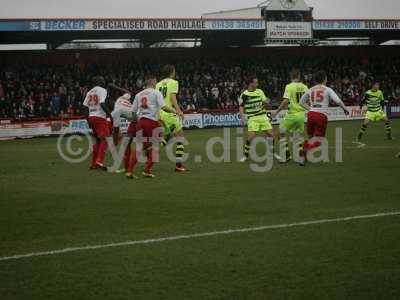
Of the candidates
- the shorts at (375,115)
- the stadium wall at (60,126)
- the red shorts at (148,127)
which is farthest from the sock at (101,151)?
the stadium wall at (60,126)

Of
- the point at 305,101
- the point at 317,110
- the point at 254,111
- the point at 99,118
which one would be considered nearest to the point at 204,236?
the point at 99,118

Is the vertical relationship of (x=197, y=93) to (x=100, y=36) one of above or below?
below

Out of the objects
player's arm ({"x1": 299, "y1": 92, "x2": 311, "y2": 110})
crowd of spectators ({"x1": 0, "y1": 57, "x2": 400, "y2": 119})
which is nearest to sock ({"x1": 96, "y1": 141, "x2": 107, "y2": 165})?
player's arm ({"x1": 299, "y1": 92, "x2": 311, "y2": 110})

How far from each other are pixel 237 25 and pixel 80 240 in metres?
36.3

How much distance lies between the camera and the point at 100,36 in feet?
145

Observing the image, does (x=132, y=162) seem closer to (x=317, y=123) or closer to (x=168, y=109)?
(x=168, y=109)

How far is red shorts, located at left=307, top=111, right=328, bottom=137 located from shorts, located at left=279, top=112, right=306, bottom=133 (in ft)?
2.95

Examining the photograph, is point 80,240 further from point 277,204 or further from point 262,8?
point 262,8

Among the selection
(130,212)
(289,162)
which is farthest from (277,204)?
(289,162)

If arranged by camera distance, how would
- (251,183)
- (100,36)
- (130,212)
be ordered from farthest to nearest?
(100,36), (251,183), (130,212)

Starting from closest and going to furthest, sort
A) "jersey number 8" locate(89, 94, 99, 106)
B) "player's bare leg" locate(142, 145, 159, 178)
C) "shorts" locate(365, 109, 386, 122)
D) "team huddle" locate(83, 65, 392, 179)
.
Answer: "player's bare leg" locate(142, 145, 159, 178), "team huddle" locate(83, 65, 392, 179), "jersey number 8" locate(89, 94, 99, 106), "shorts" locate(365, 109, 386, 122)

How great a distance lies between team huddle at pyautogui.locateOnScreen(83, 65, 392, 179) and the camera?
1549 centimetres

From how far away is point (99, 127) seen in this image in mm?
17828

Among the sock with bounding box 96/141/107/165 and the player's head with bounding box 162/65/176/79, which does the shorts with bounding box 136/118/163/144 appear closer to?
the player's head with bounding box 162/65/176/79
